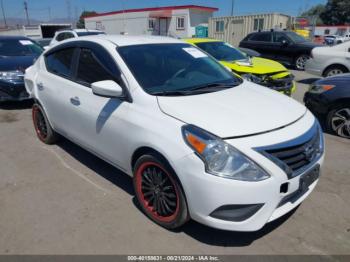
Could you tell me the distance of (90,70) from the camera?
3445mm

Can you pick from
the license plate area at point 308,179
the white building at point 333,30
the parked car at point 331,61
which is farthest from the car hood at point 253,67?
the white building at point 333,30

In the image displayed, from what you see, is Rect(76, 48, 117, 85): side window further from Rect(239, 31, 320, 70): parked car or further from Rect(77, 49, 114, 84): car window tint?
Rect(239, 31, 320, 70): parked car

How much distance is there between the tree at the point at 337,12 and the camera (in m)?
66.2

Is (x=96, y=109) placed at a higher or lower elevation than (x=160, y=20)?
lower

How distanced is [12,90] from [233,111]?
560 centimetres

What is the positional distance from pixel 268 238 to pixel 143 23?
36672 millimetres

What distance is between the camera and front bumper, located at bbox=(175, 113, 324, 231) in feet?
7.29

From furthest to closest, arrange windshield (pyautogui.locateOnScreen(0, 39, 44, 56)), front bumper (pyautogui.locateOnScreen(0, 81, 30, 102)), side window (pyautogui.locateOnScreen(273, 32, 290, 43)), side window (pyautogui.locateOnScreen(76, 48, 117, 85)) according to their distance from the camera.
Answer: side window (pyautogui.locateOnScreen(273, 32, 290, 43)) < windshield (pyautogui.locateOnScreen(0, 39, 44, 56)) < front bumper (pyautogui.locateOnScreen(0, 81, 30, 102)) < side window (pyautogui.locateOnScreen(76, 48, 117, 85))

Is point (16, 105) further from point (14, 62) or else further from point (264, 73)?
point (264, 73)

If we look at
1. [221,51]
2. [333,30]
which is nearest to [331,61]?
[221,51]

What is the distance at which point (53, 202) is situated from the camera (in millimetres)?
3307

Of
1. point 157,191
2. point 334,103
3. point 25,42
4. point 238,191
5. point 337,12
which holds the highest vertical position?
point 337,12

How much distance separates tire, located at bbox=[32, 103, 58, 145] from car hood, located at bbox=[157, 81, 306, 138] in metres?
2.55

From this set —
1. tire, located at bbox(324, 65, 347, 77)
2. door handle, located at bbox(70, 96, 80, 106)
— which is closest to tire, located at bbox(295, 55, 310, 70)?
tire, located at bbox(324, 65, 347, 77)
